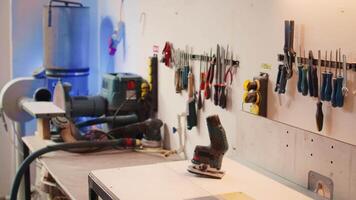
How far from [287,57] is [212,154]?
1.62ft

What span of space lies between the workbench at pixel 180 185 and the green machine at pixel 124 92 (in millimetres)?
1286

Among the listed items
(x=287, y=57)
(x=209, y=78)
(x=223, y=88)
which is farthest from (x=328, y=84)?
(x=209, y=78)

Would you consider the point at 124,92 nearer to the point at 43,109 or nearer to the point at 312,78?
the point at 43,109

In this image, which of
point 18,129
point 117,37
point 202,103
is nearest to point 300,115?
point 202,103

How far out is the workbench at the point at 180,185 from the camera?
165 cm

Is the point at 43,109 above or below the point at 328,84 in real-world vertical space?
below

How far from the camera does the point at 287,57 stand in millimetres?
1979

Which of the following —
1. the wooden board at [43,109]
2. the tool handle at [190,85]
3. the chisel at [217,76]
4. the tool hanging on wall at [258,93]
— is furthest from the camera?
the wooden board at [43,109]

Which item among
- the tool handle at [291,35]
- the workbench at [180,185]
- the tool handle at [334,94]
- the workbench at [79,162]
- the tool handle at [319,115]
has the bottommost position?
the workbench at [79,162]

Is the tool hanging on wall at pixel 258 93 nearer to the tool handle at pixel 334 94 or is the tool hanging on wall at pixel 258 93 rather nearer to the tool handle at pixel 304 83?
the tool handle at pixel 304 83

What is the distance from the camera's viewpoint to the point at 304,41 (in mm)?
1913

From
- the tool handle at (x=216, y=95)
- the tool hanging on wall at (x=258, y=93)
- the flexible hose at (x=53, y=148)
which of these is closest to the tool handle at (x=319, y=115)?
the tool hanging on wall at (x=258, y=93)

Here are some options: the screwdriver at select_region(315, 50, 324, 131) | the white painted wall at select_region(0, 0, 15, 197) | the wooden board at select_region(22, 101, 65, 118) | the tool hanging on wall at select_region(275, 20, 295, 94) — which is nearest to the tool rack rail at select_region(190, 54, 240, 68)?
the tool hanging on wall at select_region(275, 20, 295, 94)

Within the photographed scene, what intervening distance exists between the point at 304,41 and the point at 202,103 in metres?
0.88
